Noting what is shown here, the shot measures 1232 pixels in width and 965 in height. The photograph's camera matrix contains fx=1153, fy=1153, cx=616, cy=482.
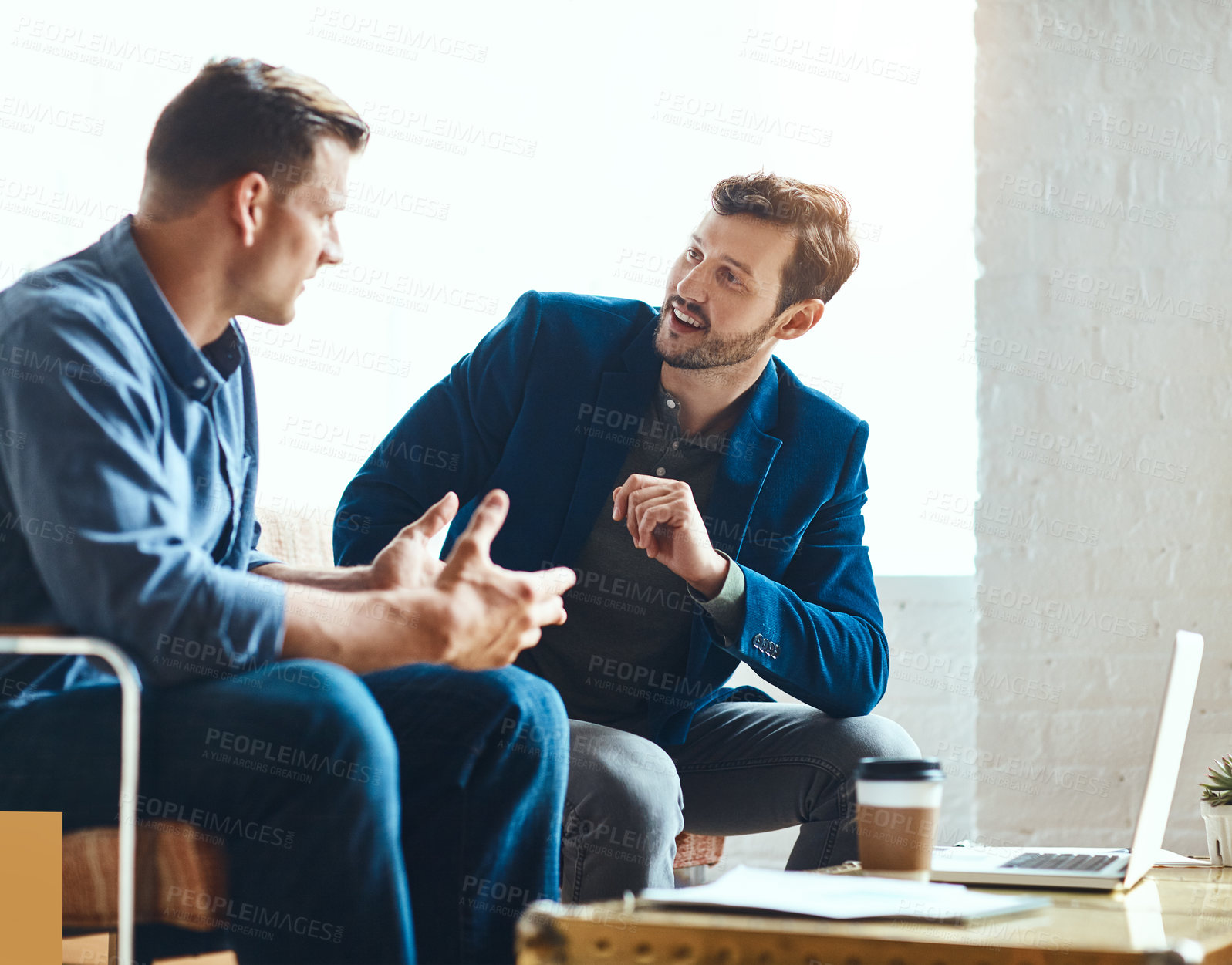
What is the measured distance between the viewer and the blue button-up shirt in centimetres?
102

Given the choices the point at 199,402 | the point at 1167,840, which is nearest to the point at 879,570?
the point at 1167,840

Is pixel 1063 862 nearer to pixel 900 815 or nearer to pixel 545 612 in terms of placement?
pixel 900 815

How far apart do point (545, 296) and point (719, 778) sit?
0.79m

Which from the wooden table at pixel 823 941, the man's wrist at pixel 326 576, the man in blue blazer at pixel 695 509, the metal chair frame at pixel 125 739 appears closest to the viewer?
the wooden table at pixel 823 941

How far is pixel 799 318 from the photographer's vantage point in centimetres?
198

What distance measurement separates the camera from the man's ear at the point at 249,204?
1247mm

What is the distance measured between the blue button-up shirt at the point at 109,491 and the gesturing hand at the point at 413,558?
237mm

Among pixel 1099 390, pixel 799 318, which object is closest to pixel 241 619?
pixel 799 318

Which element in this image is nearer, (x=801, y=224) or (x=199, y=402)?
(x=199, y=402)

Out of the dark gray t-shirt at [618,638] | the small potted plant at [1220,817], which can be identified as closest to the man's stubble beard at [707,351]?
the dark gray t-shirt at [618,638]

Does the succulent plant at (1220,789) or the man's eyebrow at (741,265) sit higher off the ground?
the man's eyebrow at (741,265)

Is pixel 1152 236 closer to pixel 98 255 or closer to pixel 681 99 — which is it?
pixel 681 99

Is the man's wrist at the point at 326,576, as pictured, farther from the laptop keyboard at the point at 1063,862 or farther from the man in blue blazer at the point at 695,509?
the laptop keyboard at the point at 1063,862

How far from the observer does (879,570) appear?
100 inches
